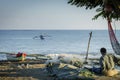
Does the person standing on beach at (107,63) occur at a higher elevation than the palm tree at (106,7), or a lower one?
lower

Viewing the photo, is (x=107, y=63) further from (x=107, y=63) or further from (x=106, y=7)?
(x=106, y=7)

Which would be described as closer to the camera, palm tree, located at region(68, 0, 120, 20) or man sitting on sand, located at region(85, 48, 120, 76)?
palm tree, located at region(68, 0, 120, 20)

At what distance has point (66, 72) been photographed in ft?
44.8

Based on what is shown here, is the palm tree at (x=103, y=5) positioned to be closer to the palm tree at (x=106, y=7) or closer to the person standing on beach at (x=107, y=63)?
the palm tree at (x=106, y=7)

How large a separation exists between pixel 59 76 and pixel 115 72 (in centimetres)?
256

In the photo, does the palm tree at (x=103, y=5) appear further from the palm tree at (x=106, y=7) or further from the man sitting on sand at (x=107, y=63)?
the man sitting on sand at (x=107, y=63)

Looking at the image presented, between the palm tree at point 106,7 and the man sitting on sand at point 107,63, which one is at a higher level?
the palm tree at point 106,7

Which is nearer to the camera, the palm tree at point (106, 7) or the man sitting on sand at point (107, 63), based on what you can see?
the palm tree at point (106, 7)

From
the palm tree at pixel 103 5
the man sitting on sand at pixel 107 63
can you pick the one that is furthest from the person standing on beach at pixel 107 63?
the palm tree at pixel 103 5

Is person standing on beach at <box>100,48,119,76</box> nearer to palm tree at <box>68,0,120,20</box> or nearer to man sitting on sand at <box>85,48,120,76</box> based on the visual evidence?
man sitting on sand at <box>85,48,120,76</box>

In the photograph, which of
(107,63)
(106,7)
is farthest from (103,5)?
(107,63)

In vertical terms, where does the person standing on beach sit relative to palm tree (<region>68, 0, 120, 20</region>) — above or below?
below

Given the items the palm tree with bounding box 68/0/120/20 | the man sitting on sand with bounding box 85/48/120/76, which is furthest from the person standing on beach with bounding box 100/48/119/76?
the palm tree with bounding box 68/0/120/20

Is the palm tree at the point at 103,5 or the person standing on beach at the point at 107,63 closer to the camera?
the palm tree at the point at 103,5
